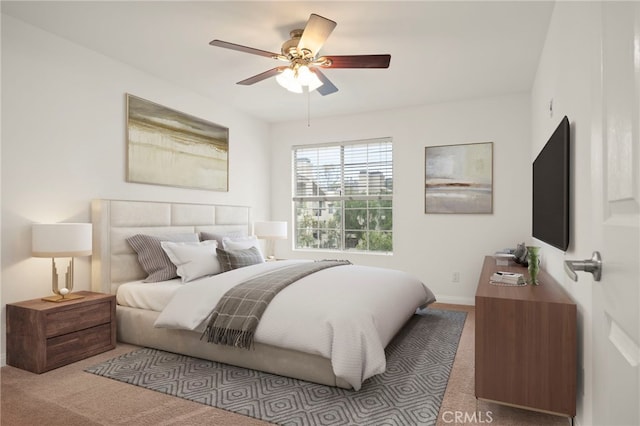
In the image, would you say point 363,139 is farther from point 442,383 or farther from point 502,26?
point 442,383

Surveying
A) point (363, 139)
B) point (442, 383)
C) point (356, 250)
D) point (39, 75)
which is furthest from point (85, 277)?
point (363, 139)

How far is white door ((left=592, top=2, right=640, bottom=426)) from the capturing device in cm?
65

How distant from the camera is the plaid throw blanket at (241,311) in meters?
2.56

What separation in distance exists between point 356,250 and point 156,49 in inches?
142

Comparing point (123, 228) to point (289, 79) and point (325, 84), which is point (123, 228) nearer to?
point (289, 79)

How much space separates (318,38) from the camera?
8.53ft

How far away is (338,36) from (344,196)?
2842 millimetres

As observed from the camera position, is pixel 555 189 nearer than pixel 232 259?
Yes

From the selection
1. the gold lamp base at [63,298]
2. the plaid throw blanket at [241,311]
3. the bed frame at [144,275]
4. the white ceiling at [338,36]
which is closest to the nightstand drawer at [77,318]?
the gold lamp base at [63,298]

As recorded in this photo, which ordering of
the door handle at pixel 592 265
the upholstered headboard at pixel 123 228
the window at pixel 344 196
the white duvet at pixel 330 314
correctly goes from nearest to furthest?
the door handle at pixel 592 265 < the white duvet at pixel 330 314 < the upholstered headboard at pixel 123 228 < the window at pixel 344 196

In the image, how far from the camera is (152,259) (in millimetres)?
3584

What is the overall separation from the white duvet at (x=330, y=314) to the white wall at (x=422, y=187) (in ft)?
5.67

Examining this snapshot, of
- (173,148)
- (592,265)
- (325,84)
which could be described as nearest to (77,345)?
(173,148)

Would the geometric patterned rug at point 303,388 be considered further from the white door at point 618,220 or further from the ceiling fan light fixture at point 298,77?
the ceiling fan light fixture at point 298,77
